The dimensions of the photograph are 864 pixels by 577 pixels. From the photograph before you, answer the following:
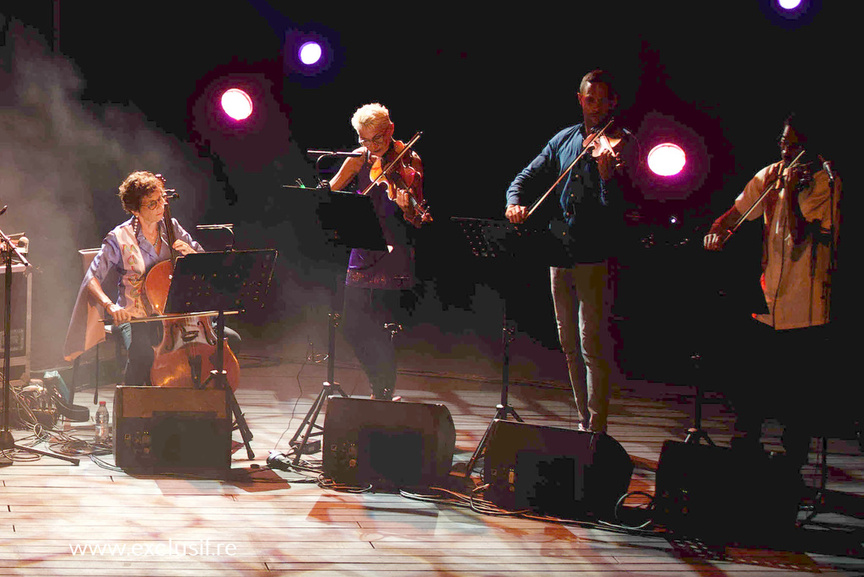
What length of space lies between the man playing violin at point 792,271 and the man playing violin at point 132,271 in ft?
8.87

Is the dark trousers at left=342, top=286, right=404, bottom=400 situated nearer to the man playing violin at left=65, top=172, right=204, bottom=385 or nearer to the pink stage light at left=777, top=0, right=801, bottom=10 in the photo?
the man playing violin at left=65, top=172, right=204, bottom=385

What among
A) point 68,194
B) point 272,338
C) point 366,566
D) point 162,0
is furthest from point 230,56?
point 366,566

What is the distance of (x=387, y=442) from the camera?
3.91 metres

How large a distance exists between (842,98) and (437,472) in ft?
12.9

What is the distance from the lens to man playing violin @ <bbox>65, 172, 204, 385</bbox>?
451 cm

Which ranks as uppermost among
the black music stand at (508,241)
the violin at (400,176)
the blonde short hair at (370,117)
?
the blonde short hair at (370,117)

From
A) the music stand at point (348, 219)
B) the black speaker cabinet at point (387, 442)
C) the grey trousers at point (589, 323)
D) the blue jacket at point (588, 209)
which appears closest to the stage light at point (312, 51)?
the music stand at point (348, 219)

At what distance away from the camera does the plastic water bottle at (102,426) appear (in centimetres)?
461

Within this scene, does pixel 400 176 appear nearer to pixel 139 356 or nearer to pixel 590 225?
pixel 590 225

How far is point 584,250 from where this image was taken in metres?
3.93

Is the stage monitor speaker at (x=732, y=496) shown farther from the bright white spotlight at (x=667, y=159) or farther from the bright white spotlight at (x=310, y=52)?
the bright white spotlight at (x=310, y=52)

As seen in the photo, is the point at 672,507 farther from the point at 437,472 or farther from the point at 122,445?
the point at 122,445

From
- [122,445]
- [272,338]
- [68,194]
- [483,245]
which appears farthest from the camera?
[272,338]

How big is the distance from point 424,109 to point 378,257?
3.05m
